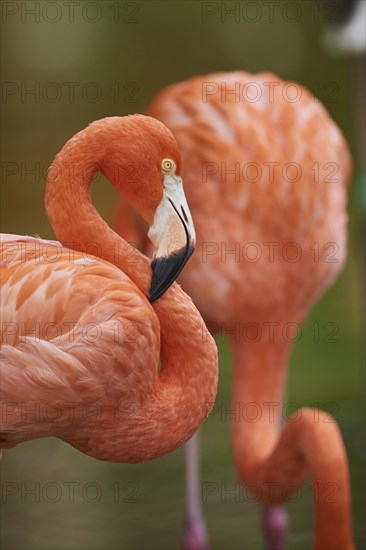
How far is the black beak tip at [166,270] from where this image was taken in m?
1.81

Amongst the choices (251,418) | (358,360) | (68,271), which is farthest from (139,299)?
(358,360)

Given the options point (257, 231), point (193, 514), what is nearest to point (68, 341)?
point (257, 231)

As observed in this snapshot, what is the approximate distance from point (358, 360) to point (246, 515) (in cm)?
198

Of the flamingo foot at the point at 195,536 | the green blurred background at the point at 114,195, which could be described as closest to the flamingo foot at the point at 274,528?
the green blurred background at the point at 114,195

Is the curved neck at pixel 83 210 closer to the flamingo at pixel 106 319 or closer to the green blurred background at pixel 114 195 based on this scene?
the flamingo at pixel 106 319

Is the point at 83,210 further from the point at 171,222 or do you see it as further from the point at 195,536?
the point at 195,536

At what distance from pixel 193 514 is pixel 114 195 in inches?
200

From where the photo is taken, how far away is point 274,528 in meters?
3.35

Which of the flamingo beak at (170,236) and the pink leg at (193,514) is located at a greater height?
the flamingo beak at (170,236)

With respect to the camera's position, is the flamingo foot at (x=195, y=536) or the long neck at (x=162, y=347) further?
the flamingo foot at (x=195, y=536)

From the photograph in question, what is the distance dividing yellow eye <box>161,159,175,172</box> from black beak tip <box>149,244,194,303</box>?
6.3 inches

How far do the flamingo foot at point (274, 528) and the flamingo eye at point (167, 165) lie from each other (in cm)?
178

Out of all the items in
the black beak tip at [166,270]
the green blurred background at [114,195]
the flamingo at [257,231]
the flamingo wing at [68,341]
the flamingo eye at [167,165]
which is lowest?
the green blurred background at [114,195]

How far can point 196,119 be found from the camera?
327 centimetres
